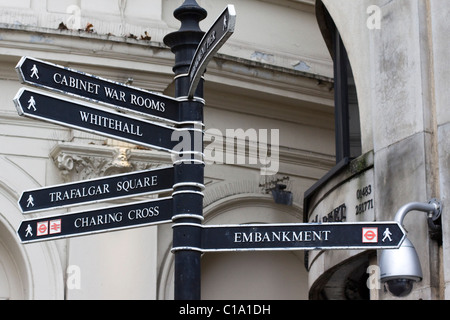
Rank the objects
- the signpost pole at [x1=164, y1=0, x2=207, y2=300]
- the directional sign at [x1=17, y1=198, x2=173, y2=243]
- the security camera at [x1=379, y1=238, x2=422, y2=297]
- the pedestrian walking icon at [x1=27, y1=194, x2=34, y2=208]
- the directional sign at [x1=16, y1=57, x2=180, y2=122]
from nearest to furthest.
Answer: the signpost pole at [x1=164, y1=0, x2=207, y2=300]
the directional sign at [x1=16, y1=57, x2=180, y2=122]
the directional sign at [x1=17, y1=198, x2=173, y2=243]
the pedestrian walking icon at [x1=27, y1=194, x2=34, y2=208]
the security camera at [x1=379, y1=238, x2=422, y2=297]

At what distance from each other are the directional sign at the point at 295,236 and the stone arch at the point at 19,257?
8.46 meters

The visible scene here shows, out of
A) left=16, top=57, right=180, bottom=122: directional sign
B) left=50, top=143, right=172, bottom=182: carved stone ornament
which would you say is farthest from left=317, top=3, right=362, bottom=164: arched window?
left=16, top=57, right=180, bottom=122: directional sign

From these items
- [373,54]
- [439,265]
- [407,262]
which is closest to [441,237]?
[439,265]

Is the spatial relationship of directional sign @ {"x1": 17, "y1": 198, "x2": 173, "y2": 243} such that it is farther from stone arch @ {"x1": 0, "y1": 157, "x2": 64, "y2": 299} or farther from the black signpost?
stone arch @ {"x1": 0, "y1": 157, "x2": 64, "y2": 299}

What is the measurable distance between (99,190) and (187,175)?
775 mm

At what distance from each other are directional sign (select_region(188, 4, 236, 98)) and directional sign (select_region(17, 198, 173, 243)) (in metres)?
0.82

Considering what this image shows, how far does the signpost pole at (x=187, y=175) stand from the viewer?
7293mm

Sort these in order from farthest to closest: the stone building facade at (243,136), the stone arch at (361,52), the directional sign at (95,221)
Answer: the stone arch at (361,52), the stone building facade at (243,136), the directional sign at (95,221)

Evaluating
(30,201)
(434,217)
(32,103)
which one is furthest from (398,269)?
(32,103)

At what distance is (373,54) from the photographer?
1098 centimetres

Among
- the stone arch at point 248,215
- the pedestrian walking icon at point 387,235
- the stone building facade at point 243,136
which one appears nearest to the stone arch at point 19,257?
the stone building facade at point 243,136

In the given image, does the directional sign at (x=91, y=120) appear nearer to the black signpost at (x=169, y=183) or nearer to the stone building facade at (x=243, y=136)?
the black signpost at (x=169, y=183)

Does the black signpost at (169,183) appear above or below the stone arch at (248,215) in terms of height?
below

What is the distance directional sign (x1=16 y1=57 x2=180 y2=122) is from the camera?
7.41 meters
